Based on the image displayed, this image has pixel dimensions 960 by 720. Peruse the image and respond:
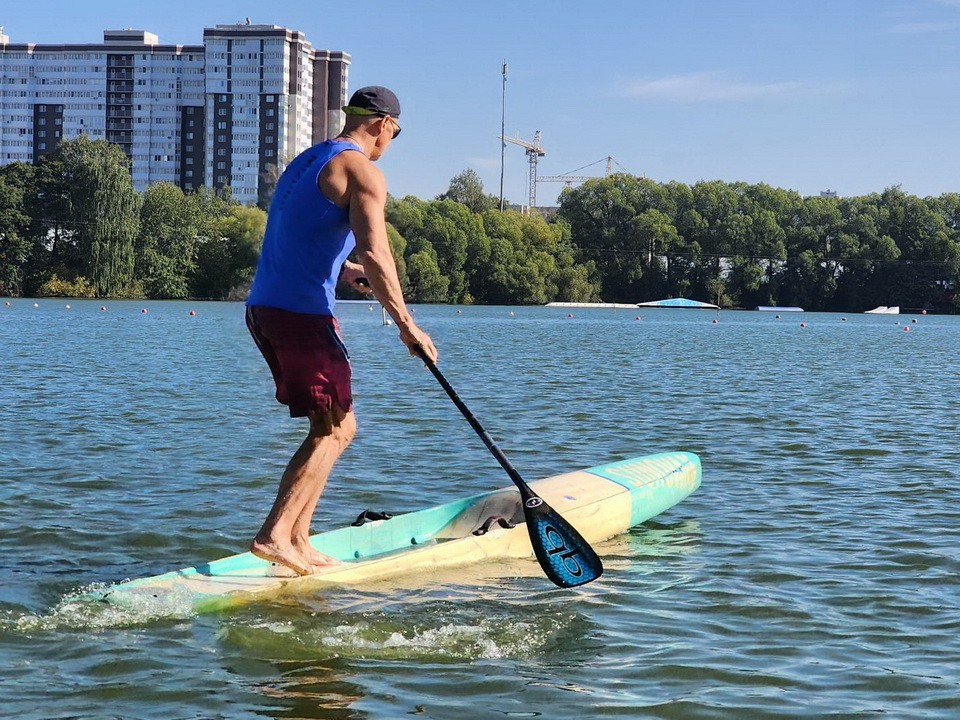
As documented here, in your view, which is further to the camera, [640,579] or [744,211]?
[744,211]

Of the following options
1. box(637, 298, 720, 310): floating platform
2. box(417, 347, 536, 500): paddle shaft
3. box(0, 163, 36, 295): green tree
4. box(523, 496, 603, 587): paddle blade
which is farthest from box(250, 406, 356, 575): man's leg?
box(637, 298, 720, 310): floating platform

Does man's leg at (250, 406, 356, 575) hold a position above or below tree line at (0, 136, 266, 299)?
below

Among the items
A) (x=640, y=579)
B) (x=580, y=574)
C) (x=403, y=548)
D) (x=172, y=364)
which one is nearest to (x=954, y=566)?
(x=640, y=579)

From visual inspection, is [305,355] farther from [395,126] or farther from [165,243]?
[165,243]

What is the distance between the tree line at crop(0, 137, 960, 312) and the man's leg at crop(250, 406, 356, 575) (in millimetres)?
87541

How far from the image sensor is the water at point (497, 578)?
555 cm

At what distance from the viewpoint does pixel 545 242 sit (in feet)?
415

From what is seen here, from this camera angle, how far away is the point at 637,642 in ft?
21.0

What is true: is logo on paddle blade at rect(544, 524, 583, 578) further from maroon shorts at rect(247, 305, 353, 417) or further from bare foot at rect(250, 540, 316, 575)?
maroon shorts at rect(247, 305, 353, 417)

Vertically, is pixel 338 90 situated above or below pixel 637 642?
above

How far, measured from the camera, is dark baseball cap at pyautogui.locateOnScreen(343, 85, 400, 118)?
6695mm

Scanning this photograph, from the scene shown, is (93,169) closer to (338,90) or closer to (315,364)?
(315,364)

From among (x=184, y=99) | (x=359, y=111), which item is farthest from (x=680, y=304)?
(x=359, y=111)

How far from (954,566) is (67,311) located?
64095 millimetres
